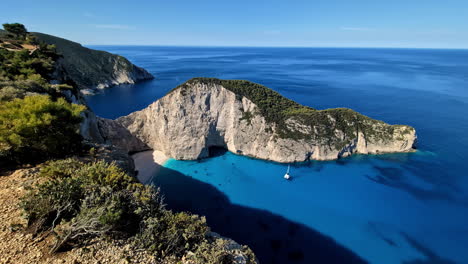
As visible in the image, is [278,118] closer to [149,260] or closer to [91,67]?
[149,260]

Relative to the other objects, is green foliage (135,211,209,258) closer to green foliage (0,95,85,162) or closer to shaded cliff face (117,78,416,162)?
green foliage (0,95,85,162)

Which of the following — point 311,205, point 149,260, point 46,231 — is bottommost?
point 311,205

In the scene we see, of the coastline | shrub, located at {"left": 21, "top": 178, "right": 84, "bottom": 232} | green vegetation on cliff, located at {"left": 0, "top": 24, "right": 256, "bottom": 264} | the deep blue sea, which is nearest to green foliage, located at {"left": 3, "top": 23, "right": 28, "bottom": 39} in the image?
the coastline

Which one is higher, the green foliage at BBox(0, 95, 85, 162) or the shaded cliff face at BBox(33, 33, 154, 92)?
the shaded cliff face at BBox(33, 33, 154, 92)

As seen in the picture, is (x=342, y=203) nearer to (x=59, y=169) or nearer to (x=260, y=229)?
(x=260, y=229)

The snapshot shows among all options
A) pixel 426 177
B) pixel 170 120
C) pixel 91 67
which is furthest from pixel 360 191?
pixel 91 67

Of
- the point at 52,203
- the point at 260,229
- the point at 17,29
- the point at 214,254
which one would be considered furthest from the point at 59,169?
the point at 17,29

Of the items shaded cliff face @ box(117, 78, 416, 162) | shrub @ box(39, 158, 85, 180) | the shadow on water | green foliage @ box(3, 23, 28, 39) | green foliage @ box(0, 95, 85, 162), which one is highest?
green foliage @ box(3, 23, 28, 39)
